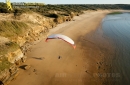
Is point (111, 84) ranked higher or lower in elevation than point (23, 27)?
lower

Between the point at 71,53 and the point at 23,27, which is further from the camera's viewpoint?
the point at 23,27

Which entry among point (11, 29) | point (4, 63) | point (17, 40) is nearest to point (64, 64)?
point (4, 63)

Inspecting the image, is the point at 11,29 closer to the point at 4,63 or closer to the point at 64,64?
the point at 4,63

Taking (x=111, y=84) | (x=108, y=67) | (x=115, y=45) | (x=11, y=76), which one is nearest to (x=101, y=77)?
(x=111, y=84)

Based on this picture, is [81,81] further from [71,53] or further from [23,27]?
[23,27]

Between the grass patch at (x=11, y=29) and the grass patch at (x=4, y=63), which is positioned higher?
the grass patch at (x=11, y=29)

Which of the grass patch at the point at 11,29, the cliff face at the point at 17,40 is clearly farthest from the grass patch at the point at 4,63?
the grass patch at the point at 11,29

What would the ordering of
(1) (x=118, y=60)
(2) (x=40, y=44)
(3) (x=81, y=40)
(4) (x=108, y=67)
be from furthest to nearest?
1. (3) (x=81, y=40)
2. (2) (x=40, y=44)
3. (1) (x=118, y=60)
4. (4) (x=108, y=67)

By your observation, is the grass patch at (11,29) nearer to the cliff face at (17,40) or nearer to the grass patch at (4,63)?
the cliff face at (17,40)
